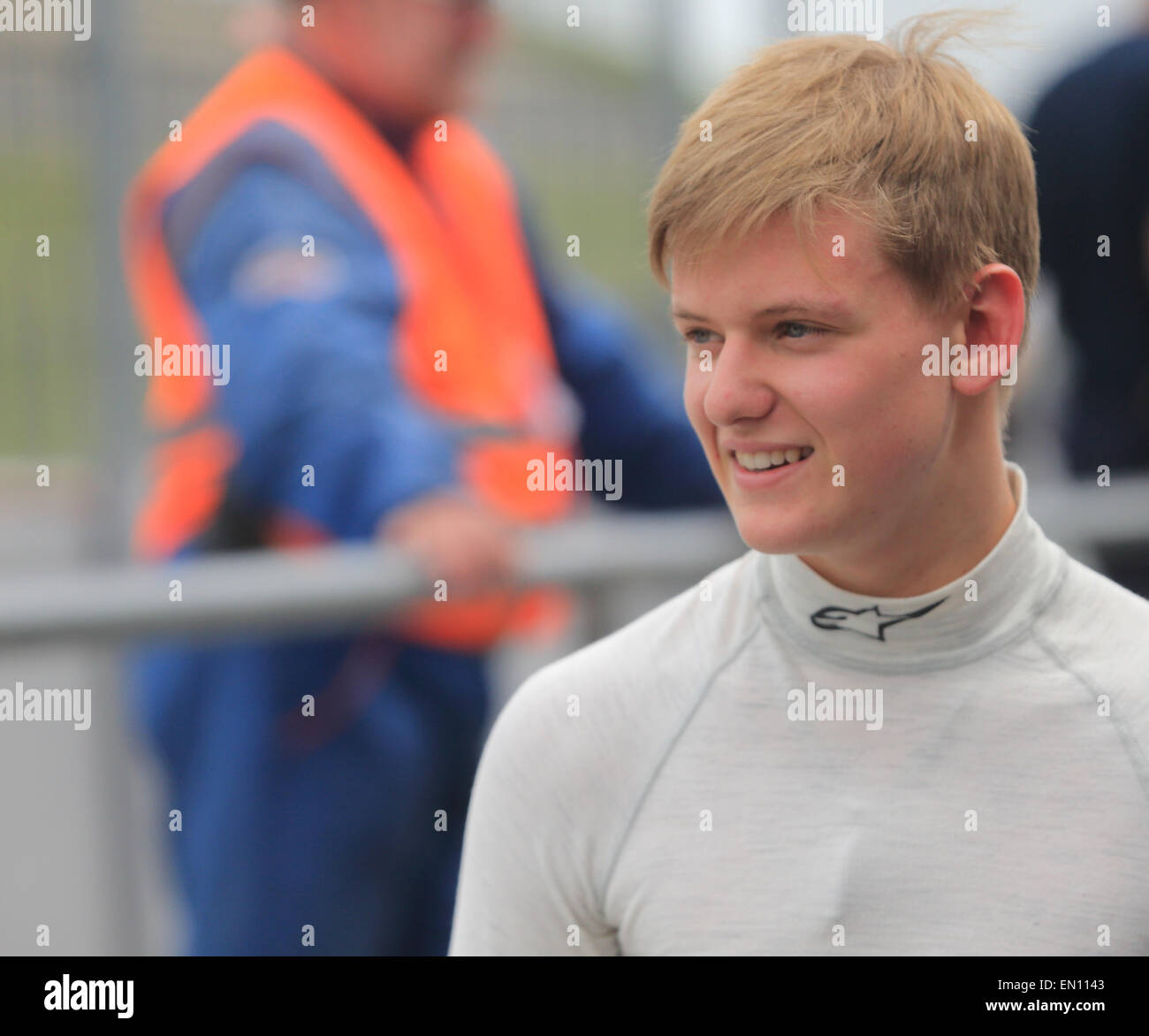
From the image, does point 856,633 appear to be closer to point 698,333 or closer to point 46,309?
point 698,333

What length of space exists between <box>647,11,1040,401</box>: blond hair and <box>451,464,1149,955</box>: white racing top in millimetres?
188

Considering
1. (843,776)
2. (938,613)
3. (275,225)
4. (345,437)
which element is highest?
(275,225)

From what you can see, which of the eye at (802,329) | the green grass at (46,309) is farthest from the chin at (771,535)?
the green grass at (46,309)

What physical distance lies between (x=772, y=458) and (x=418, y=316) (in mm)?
1113

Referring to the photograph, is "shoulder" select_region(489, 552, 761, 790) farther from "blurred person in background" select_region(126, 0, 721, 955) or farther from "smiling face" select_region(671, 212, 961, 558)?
"blurred person in background" select_region(126, 0, 721, 955)

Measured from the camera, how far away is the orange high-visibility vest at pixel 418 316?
208 cm

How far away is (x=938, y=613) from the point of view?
3.51ft

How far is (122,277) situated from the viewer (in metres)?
2.34

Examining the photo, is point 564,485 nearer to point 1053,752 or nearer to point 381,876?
point 381,876

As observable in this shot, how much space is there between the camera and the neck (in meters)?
1.07

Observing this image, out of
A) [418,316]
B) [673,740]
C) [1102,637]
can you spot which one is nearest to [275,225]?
[418,316]

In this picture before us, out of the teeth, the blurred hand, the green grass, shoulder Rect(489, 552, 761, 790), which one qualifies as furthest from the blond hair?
the green grass

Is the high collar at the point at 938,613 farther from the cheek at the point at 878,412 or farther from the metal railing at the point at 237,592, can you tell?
the metal railing at the point at 237,592
